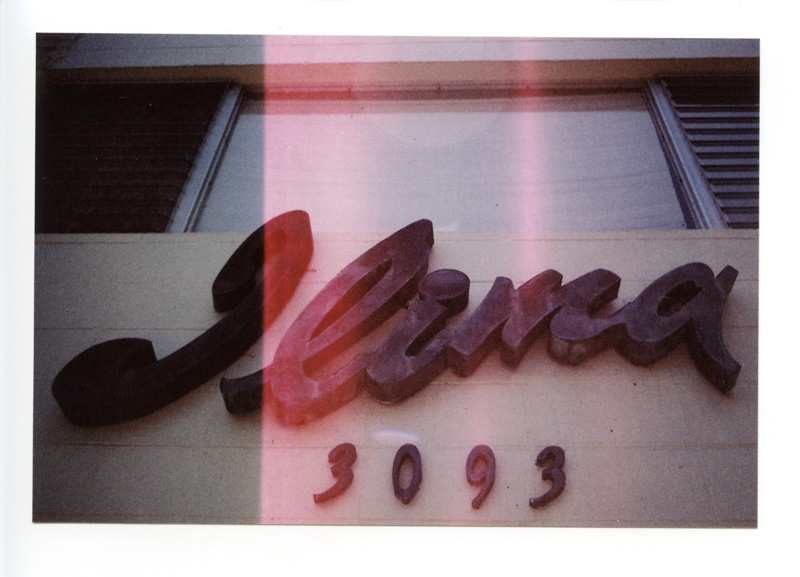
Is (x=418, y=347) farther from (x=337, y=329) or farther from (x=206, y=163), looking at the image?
(x=206, y=163)

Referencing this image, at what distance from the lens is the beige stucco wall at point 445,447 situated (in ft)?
12.3

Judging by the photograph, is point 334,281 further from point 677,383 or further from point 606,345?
point 677,383

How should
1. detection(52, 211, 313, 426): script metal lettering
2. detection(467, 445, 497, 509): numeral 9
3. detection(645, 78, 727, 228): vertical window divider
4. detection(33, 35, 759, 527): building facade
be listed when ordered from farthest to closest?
detection(645, 78, 727, 228): vertical window divider, detection(52, 211, 313, 426): script metal lettering, detection(33, 35, 759, 527): building facade, detection(467, 445, 497, 509): numeral 9

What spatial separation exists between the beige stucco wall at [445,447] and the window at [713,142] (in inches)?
37.2

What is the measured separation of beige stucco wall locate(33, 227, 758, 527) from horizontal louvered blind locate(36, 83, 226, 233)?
105 centimetres

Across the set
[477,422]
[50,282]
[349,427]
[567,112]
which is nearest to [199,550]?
[349,427]

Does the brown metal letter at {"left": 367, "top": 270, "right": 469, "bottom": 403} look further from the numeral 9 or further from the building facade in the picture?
the numeral 9

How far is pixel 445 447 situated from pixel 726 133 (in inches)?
138

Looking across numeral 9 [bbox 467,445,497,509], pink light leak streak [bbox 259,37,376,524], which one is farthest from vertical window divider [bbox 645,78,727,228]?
numeral 9 [bbox 467,445,497,509]

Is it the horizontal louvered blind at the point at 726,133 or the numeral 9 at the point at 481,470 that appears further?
the horizontal louvered blind at the point at 726,133

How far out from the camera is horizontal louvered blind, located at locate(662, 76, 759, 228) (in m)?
5.25

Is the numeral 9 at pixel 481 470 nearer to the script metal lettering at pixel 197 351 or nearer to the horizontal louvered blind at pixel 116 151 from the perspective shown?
the script metal lettering at pixel 197 351

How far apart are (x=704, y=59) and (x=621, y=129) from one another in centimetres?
95

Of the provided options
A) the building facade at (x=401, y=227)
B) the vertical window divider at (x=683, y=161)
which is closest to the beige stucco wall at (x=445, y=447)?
the building facade at (x=401, y=227)
